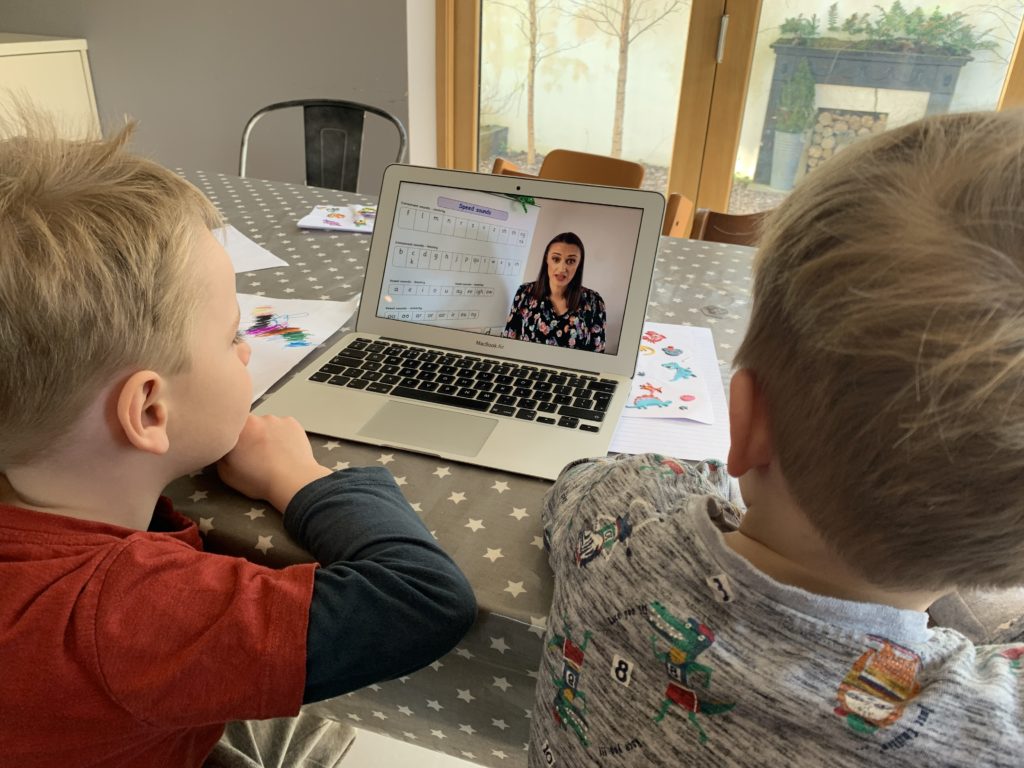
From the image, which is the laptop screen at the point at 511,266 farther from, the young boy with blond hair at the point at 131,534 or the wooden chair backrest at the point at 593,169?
the wooden chair backrest at the point at 593,169

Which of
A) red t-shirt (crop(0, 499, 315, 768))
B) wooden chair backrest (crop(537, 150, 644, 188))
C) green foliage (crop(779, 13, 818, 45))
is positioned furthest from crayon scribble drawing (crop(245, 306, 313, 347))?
green foliage (crop(779, 13, 818, 45))

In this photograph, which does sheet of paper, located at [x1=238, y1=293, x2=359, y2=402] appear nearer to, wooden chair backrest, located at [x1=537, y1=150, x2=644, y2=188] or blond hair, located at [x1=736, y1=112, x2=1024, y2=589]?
blond hair, located at [x1=736, y1=112, x2=1024, y2=589]

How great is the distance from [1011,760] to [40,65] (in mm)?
3458

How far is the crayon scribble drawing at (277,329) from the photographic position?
0.97 meters

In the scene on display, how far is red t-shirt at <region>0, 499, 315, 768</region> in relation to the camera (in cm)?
49

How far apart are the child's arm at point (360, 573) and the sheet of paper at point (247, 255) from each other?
0.62m

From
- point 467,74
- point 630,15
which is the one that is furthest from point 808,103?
point 467,74

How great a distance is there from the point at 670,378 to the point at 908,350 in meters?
0.55

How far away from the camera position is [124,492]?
589mm

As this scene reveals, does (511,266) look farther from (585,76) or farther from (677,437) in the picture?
(585,76)

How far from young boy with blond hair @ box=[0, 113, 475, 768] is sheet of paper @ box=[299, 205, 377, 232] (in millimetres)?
805

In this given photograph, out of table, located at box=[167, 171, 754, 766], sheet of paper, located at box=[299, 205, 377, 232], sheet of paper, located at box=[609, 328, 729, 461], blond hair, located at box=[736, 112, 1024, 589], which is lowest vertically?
table, located at box=[167, 171, 754, 766]

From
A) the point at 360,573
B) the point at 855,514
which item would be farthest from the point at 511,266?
the point at 855,514

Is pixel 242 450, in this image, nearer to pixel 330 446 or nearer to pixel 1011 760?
pixel 330 446
